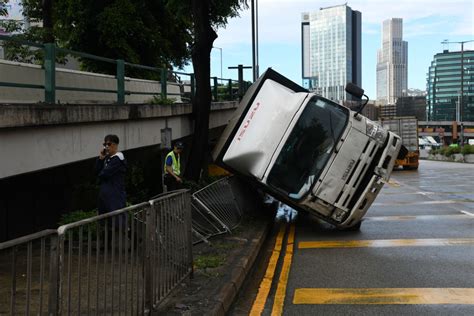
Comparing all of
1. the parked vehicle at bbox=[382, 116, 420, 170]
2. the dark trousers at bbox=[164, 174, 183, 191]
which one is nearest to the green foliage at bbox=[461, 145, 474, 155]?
the parked vehicle at bbox=[382, 116, 420, 170]

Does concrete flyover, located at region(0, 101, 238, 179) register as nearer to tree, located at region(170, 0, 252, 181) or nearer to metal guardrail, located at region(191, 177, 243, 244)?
metal guardrail, located at region(191, 177, 243, 244)

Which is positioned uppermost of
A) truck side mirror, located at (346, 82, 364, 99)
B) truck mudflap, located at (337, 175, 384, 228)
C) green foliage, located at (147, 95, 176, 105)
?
truck side mirror, located at (346, 82, 364, 99)

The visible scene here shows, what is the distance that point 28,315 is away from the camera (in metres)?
3.29

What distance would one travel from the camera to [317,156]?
430 inches

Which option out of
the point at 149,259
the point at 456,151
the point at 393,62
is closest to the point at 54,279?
the point at 149,259

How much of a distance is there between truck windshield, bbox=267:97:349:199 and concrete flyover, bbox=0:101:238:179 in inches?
118

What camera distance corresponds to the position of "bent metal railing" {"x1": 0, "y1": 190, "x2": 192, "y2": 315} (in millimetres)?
3289

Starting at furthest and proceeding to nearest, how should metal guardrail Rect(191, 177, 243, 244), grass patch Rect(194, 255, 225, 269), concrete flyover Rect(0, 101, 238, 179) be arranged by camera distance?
1. metal guardrail Rect(191, 177, 243, 244)
2. grass patch Rect(194, 255, 225, 269)
3. concrete flyover Rect(0, 101, 238, 179)

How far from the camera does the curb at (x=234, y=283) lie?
5.75 m

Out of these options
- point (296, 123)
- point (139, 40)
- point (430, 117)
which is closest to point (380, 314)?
point (296, 123)

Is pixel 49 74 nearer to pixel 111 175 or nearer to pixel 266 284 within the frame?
pixel 111 175

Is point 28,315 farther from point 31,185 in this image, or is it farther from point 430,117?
point 430,117

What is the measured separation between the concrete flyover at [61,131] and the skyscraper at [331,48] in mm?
39893

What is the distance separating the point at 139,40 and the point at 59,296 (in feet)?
68.8
